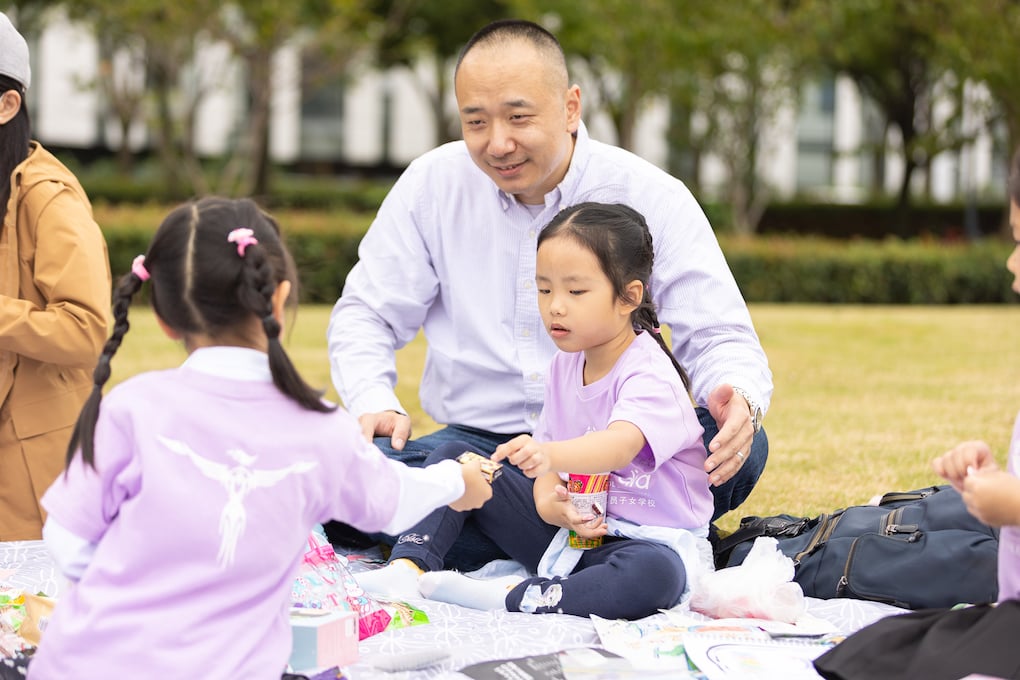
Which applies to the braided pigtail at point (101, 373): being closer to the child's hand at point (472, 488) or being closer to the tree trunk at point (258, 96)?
the child's hand at point (472, 488)

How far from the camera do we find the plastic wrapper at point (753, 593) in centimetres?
308

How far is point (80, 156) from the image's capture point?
27.3m

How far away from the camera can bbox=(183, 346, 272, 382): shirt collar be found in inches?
89.7

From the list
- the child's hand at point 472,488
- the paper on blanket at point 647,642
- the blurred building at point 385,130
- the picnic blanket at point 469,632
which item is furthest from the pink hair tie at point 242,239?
the blurred building at point 385,130

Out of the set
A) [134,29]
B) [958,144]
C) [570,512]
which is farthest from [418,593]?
[958,144]

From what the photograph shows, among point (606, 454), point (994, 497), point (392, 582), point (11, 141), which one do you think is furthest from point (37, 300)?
point (994, 497)

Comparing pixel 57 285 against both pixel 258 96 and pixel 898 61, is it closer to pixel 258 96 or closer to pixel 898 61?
pixel 258 96

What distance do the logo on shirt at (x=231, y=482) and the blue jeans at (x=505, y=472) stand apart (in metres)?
1.35

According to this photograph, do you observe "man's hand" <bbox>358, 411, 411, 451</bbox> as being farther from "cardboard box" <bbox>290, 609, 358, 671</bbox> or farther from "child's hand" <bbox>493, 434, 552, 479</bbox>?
"cardboard box" <bbox>290, 609, 358, 671</bbox>

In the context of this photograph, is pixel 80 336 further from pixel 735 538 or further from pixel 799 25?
pixel 799 25

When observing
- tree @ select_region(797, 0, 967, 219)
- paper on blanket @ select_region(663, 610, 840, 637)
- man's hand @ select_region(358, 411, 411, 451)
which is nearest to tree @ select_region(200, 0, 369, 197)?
tree @ select_region(797, 0, 967, 219)

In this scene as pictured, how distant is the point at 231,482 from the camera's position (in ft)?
7.29

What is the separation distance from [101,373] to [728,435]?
1.53 m

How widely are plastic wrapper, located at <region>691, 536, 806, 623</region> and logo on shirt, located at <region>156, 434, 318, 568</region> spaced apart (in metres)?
1.34
